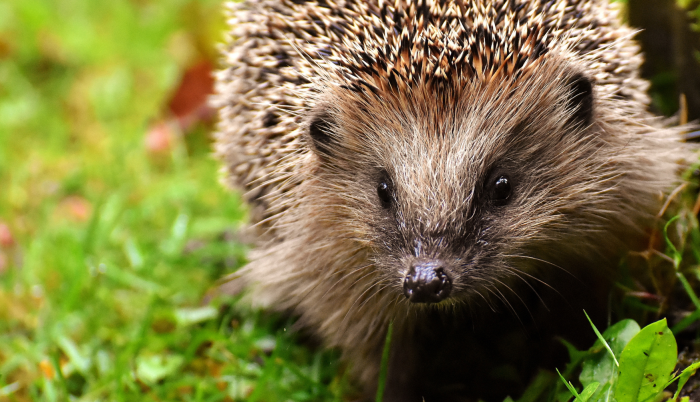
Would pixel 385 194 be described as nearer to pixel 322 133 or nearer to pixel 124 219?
pixel 322 133

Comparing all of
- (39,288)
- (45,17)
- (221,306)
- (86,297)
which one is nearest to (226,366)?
(221,306)

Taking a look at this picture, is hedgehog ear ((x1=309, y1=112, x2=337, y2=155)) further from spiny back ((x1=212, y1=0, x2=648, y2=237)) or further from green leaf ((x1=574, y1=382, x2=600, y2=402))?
green leaf ((x1=574, y1=382, x2=600, y2=402))

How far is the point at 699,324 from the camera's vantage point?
2.07 meters

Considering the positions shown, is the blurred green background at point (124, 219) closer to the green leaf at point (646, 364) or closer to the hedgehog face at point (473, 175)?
the hedgehog face at point (473, 175)

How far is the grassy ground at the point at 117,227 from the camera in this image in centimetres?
242

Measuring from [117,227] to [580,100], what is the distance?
224 cm

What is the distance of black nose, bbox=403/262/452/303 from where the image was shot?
1.71 m

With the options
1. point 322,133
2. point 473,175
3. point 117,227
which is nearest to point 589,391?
point 473,175

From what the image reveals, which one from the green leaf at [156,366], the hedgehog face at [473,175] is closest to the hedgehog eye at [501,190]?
the hedgehog face at [473,175]

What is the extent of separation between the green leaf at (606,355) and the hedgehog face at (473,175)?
290 millimetres

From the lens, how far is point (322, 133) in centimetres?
215

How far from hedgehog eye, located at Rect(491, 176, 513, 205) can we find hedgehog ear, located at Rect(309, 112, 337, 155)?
52 centimetres

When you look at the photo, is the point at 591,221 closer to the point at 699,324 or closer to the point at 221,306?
the point at 699,324

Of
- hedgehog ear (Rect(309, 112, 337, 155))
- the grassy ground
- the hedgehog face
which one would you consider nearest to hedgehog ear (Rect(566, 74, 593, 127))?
the hedgehog face
